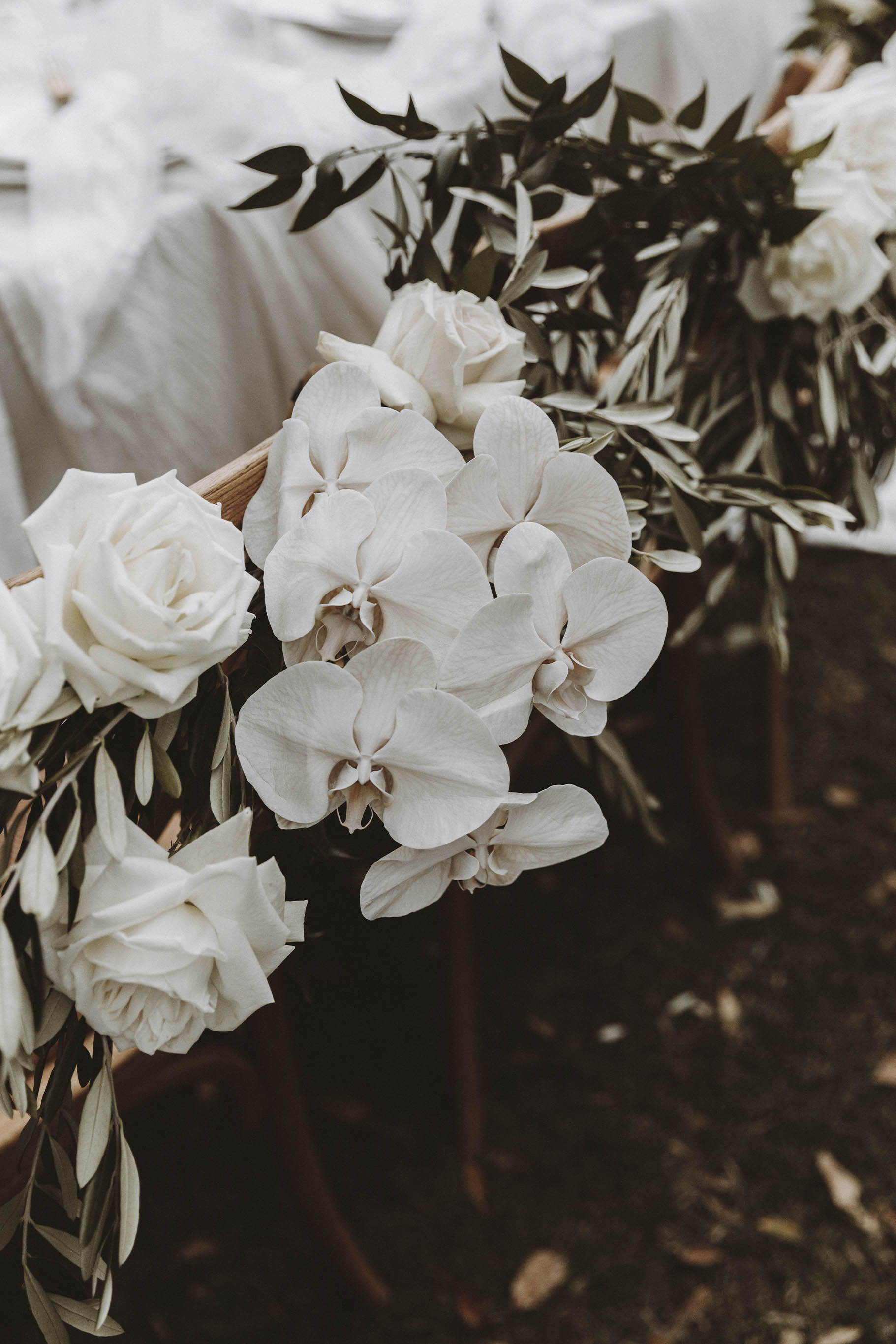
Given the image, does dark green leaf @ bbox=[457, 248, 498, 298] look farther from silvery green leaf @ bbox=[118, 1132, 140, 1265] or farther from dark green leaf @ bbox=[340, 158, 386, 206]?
silvery green leaf @ bbox=[118, 1132, 140, 1265]

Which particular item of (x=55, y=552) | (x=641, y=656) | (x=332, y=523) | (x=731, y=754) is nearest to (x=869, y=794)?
(x=731, y=754)

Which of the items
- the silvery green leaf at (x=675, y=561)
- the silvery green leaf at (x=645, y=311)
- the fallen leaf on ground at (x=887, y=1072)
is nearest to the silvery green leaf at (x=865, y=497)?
the silvery green leaf at (x=645, y=311)

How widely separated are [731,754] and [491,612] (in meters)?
1.52

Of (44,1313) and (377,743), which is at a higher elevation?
(377,743)

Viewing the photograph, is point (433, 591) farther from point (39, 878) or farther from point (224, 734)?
point (39, 878)

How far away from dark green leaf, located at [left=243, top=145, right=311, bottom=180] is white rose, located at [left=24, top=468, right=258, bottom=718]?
38cm

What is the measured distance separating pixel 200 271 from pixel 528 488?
0.90 m

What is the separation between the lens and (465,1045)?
4.30 ft

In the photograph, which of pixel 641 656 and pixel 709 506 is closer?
pixel 641 656

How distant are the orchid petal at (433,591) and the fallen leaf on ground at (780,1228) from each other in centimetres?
106

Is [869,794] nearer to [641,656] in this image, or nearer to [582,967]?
[582,967]

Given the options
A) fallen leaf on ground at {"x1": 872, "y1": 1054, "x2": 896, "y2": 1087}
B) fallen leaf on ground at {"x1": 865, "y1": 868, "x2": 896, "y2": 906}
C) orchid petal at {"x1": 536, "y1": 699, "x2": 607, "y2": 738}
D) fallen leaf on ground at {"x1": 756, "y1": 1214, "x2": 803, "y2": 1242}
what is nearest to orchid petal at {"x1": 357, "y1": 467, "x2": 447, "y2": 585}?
orchid petal at {"x1": 536, "y1": 699, "x2": 607, "y2": 738}

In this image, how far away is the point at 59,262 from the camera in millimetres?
1206

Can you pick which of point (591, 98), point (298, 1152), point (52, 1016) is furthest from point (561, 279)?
point (298, 1152)
